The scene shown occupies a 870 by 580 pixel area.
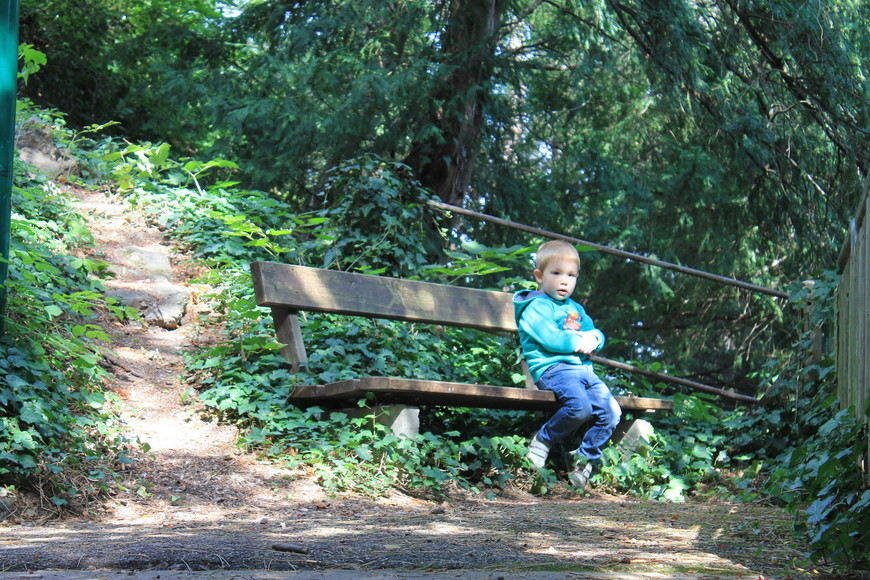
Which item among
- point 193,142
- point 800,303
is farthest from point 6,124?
point 193,142

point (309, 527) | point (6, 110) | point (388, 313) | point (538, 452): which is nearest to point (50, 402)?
point (6, 110)

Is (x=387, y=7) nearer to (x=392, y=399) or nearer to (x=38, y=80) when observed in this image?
(x=392, y=399)

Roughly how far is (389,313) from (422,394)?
0.86 meters

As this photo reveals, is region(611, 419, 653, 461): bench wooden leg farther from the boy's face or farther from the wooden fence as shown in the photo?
the wooden fence

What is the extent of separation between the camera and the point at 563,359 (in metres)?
5.39

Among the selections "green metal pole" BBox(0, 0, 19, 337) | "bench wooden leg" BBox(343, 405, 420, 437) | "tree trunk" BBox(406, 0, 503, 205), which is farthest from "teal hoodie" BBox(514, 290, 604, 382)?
"tree trunk" BBox(406, 0, 503, 205)

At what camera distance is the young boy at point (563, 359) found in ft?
17.0

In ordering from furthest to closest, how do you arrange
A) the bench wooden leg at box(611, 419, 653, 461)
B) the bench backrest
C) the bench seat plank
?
1. the bench wooden leg at box(611, 419, 653, 461)
2. the bench backrest
3. the bench seat plank

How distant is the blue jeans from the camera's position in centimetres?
512

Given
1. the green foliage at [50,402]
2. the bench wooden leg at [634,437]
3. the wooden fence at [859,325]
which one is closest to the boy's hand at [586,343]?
the bench wooden leg at [634,437]

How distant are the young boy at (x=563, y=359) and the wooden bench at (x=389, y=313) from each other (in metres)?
0.15

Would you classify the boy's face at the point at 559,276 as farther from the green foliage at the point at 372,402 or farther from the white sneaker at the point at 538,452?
the white sneaker at the point at 538,452

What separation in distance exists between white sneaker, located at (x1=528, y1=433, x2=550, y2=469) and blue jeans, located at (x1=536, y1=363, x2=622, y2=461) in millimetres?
35

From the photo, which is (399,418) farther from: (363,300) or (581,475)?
(581,475)
